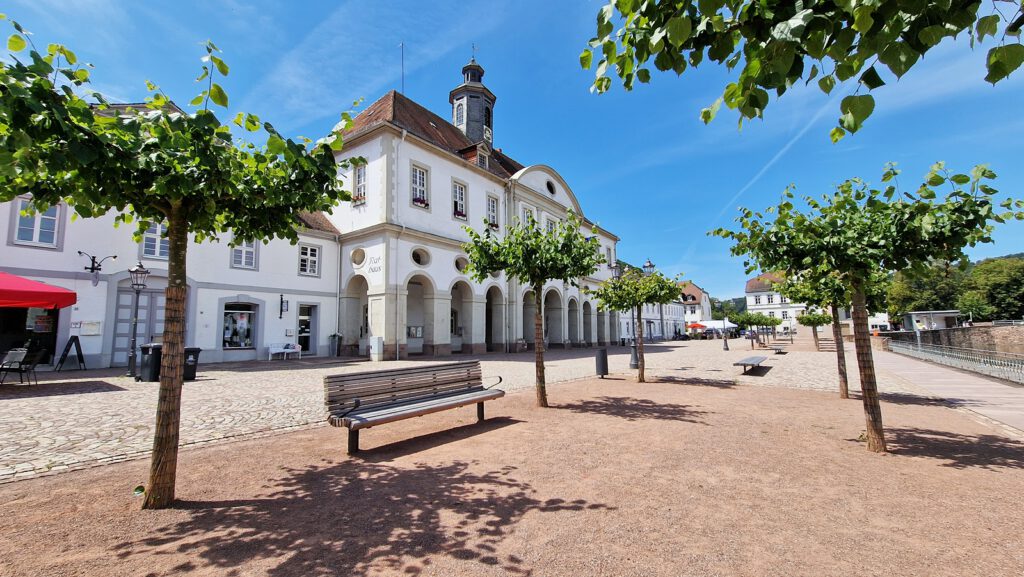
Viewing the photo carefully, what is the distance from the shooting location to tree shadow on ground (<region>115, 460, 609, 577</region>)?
9.45 ft

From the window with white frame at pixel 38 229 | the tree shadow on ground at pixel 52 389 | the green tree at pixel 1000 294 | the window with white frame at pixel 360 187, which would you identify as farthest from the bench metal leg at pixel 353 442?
the green tree at pixel 1000 294

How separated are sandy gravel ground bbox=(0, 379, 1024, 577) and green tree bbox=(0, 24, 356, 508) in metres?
0.80

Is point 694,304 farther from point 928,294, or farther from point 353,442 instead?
point 353,442

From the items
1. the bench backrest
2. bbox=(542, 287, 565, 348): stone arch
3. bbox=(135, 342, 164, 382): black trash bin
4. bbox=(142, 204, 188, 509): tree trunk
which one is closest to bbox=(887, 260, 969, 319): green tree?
bbox=(542, 287, 565, 348): stone arch

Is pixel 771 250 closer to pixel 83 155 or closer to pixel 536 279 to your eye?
pixel 536 279

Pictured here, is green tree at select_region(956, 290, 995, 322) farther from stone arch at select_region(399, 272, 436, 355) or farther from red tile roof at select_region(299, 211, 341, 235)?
red tile roof at select_region(299, 211, 341, 235)

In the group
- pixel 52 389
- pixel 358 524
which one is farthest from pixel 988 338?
pixel 52 389

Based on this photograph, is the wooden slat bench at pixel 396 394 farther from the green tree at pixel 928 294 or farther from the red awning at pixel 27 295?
the green tree at pixel 928 294

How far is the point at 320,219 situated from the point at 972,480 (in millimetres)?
24559

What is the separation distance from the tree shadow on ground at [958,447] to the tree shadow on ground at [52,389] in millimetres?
14702

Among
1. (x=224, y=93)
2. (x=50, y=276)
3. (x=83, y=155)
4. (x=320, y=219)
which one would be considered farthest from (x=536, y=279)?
(x=320, y=219)

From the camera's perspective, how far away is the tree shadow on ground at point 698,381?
12.1 metres

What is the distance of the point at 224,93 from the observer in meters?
3.12

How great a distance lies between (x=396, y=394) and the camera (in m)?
6.23
